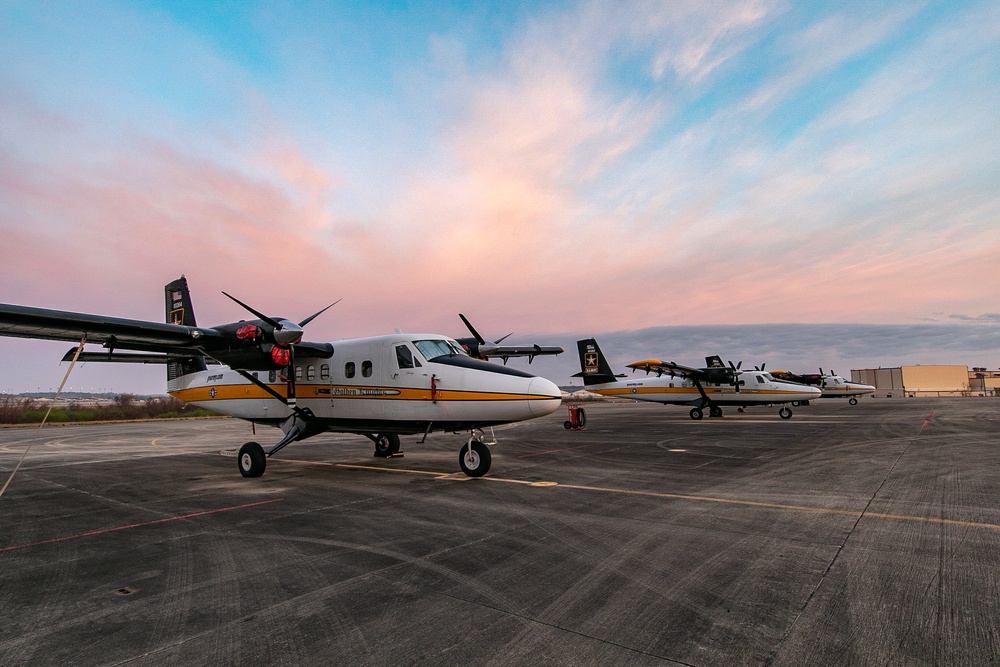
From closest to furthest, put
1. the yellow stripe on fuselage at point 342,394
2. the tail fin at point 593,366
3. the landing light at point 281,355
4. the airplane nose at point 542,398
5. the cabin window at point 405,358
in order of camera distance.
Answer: the airplane nose at point 542,398
the yellow stripe on fuselage at point 342,394
the cabin window at point 405,358
the landing light at point 281,355
the tail fin at point 593,366

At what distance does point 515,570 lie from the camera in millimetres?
4789

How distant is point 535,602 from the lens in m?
4.03

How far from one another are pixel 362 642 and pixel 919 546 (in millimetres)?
5710

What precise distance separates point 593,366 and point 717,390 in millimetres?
8565

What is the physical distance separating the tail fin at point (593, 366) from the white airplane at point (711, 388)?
112 centimetres

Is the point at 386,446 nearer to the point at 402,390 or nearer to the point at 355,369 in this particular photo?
the point at 355,369

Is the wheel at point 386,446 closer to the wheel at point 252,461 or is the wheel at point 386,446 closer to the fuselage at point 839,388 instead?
the wheel at point 252,461

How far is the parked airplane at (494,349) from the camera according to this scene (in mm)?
14414

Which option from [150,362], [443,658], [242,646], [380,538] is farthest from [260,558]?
[150,362]

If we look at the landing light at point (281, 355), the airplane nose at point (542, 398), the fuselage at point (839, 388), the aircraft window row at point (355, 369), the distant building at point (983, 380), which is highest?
the landing light at point (281, 355)

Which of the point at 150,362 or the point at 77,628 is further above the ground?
the point at 150,362

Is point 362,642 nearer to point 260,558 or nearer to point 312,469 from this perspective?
point 260,558

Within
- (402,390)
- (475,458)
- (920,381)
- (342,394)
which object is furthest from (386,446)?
(920,381)

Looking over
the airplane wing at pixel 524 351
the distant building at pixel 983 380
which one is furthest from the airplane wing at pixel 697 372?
the distant building at pixel 983 380
